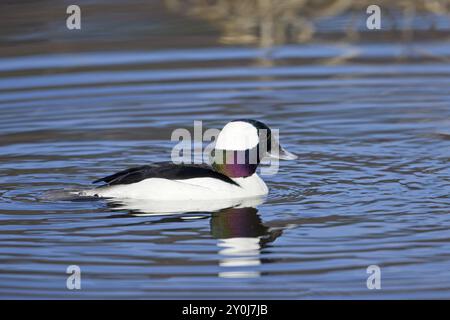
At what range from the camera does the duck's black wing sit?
35.3ft

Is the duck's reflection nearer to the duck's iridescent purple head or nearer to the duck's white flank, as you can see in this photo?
the duck's white flank

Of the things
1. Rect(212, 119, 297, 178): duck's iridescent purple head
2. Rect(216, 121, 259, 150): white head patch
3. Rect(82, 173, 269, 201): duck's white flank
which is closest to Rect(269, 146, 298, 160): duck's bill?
Rect(212, 119, 297, 178): duck's iridescent purple head

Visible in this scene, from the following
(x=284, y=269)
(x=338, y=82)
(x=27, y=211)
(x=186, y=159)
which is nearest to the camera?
(x=284, y=269)

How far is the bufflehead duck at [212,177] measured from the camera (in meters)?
10.8

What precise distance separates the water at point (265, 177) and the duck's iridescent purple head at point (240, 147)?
1.23 feet

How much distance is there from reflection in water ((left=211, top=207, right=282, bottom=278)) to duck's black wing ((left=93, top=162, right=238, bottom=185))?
401 millimetres

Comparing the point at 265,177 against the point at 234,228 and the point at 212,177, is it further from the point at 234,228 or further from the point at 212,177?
the point at 234,228

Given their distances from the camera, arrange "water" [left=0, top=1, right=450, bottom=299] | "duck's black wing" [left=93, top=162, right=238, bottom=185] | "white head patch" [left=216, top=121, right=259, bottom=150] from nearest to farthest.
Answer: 1. "water" [left=0, top=1, right=450, bottom=299]
2. "duck's black wing" [left=93, top=162, right=238, bottom=185]
3. "white head patch" [left=216, top=121, right=259, bottom=150]

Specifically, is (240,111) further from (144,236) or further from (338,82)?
(144,236)

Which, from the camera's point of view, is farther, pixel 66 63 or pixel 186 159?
pixel 66 63

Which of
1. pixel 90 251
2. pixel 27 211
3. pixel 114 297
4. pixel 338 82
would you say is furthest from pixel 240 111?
pixel 114 297

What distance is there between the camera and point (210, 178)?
1083 cm

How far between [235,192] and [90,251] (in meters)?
1.89

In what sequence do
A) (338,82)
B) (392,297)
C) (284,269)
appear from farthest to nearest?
(338,82) < (284,269) < (392,297)
